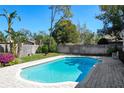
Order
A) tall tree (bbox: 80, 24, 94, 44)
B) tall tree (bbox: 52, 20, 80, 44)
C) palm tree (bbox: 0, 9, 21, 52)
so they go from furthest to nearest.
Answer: tall tree (bbox: 80, 24, 94, 44) < tall tree (bbox: 52, 20, 80, 44) < palm tree (bbox: 0, 9, 21, 52)

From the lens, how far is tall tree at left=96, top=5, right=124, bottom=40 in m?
23.7

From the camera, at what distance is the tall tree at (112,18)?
23.7 m

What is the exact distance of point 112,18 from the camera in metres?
24.4

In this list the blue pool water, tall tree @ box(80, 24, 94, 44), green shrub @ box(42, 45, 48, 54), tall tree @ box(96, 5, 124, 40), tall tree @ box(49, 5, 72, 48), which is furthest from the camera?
tall tree @ box(80, 24, 94, 44)

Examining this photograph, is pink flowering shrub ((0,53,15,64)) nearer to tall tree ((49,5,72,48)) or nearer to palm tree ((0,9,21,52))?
palm tree ((0,9,21,52))

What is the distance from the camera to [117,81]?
8.54m

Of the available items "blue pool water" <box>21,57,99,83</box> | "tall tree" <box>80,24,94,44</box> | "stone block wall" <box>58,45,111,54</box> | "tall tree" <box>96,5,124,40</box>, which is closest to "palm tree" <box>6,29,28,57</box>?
"blue pool water" <box>21,57,99,83</box>

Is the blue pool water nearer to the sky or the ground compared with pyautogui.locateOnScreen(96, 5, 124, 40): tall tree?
nearer to the ground

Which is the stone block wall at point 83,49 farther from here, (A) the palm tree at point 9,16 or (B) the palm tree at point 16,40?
(A) the palm tree at point 9,16

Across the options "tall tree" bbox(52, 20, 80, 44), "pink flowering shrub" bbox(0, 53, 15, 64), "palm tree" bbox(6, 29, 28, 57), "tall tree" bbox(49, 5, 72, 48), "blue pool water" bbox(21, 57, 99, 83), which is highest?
"tall tree" bbox(49, 5, 72, 48)

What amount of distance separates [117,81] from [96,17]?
18.2 m

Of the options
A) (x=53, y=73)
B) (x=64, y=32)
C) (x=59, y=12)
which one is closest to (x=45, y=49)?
(x=64, y=32)
